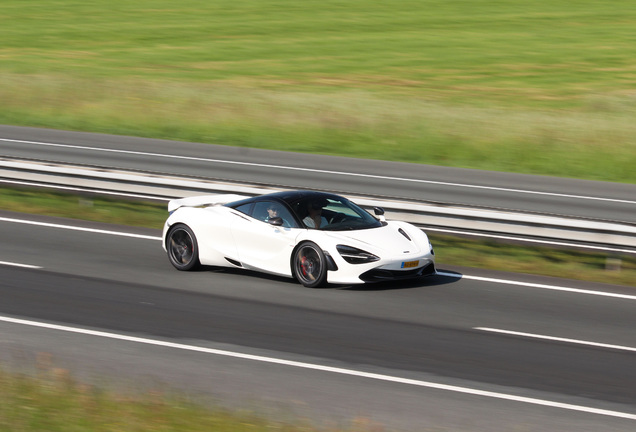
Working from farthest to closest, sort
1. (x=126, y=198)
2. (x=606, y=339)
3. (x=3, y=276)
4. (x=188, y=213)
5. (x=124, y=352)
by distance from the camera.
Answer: (x=126, y=198) → (x=188, y=213) → (x=3, y=276) → (x=606, y=339) → (x=124, y=352)

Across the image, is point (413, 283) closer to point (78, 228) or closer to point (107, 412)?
point (78, 228)

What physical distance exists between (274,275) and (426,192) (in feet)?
31.1

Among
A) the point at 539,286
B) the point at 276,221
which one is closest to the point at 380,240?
the point at 276,221

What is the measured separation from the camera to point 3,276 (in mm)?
12898

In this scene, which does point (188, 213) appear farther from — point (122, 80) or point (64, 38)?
point (64, 38)

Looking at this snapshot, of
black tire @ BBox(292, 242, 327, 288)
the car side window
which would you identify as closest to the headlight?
black tire @ BBox(292, 242, 327, 288)

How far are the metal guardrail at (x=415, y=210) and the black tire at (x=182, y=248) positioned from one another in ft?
11.1

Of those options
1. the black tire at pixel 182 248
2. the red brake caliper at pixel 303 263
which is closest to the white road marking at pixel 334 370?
the red brake caliper at pixel 303 263

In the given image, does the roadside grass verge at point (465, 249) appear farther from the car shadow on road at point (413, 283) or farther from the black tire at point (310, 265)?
the black tire at point (310, 265)

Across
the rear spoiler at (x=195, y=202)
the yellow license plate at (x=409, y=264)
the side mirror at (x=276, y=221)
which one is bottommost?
the yellow license plate at (x=409, y=264)

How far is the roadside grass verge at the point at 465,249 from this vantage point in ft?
48.3

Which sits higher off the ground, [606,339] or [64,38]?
[64,38]

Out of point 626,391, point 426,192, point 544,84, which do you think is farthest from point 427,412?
point 544,84

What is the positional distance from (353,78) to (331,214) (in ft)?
81.1
